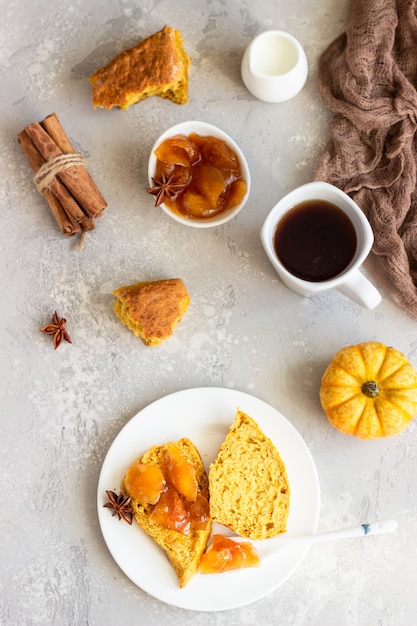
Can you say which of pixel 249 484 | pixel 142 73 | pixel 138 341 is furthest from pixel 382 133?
pixel 249 484

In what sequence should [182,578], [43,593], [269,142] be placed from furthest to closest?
[269,142], [43,593], [182,578]

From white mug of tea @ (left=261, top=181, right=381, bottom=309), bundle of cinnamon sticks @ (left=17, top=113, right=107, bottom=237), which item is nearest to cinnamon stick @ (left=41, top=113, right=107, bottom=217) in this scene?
bundle of cinnamon sticks @ (left=17, top=113, right=107, bottom=237)

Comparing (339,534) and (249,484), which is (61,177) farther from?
(339,534)

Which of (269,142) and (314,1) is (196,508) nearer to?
(269,142)


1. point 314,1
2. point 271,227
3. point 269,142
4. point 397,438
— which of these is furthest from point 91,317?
point 314,1

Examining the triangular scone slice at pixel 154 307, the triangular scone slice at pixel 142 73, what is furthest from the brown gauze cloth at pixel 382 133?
the triangular scone slice at pixel 154 307

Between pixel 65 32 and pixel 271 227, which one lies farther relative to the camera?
pixel 65 32
